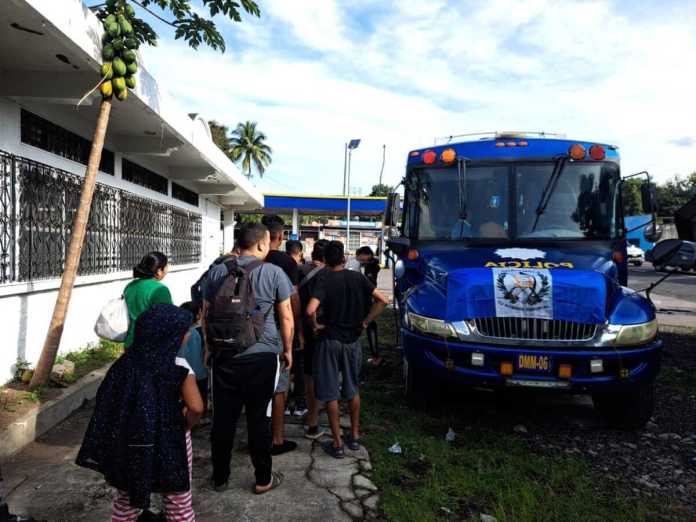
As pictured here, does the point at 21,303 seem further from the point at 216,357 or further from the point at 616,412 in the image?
the point at 616,412

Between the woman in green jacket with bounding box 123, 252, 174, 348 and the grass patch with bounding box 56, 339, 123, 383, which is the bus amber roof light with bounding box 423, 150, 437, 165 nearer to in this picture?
the woman in green jacket with bounding box 123, 252, 174, 348

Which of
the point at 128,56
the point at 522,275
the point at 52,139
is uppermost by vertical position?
the point at 128,56

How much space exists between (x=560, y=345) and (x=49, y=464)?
396 cm

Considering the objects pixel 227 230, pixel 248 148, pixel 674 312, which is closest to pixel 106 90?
pixel 674 312

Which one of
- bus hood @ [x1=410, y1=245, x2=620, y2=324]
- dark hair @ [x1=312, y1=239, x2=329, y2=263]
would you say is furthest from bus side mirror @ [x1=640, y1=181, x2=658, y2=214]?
dark hair @ [x1=312, y1=239, x2=329, y2=263]

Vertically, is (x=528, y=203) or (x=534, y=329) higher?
(x=528, y=203)

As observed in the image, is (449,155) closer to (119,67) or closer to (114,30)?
(119,67)

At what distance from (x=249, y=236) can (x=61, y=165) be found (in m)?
4.14

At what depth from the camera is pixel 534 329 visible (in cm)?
388

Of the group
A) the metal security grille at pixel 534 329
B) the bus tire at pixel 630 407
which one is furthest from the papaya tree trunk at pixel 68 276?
the bus tire at pixel 630 407

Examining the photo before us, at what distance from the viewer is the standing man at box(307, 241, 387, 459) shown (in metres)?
3.76

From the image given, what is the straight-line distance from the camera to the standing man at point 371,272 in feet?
22.0

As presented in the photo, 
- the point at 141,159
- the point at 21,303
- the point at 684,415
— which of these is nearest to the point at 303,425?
the point at 21,303

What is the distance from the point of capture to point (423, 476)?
350 cm
